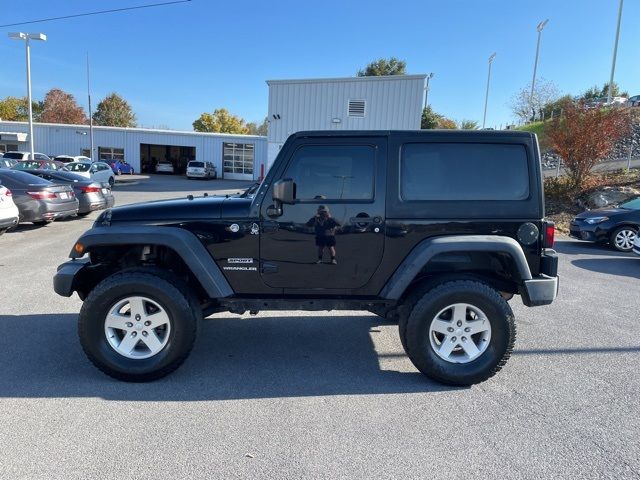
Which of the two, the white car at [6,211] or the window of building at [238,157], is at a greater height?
the window of building at [238,157]

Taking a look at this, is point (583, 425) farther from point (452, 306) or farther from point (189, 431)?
point (189, 431)

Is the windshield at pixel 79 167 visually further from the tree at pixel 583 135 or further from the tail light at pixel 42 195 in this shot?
the tree at pixel 583 135

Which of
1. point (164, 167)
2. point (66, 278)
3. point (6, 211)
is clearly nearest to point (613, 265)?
point (66, 278)

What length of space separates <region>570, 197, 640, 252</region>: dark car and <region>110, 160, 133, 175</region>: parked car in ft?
119

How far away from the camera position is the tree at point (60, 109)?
205ft

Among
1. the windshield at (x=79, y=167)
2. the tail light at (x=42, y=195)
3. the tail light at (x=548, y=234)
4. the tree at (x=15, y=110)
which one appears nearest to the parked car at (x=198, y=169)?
the windshield at (x=79, y=167)

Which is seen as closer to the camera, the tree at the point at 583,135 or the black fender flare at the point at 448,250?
the black fender flare at the point at 448,250

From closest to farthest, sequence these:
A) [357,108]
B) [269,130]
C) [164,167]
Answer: [357,108], [269,130], [164,167]

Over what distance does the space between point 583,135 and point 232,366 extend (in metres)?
16.5

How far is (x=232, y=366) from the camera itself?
12.9 ft

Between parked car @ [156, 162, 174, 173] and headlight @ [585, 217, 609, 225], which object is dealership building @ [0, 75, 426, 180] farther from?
headlight @ [585, 217, 609, 225]

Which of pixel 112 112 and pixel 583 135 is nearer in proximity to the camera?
pixel 583 135

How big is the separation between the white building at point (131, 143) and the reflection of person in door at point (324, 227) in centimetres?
3627

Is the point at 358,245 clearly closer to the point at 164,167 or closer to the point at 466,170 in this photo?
the point at 466,170
